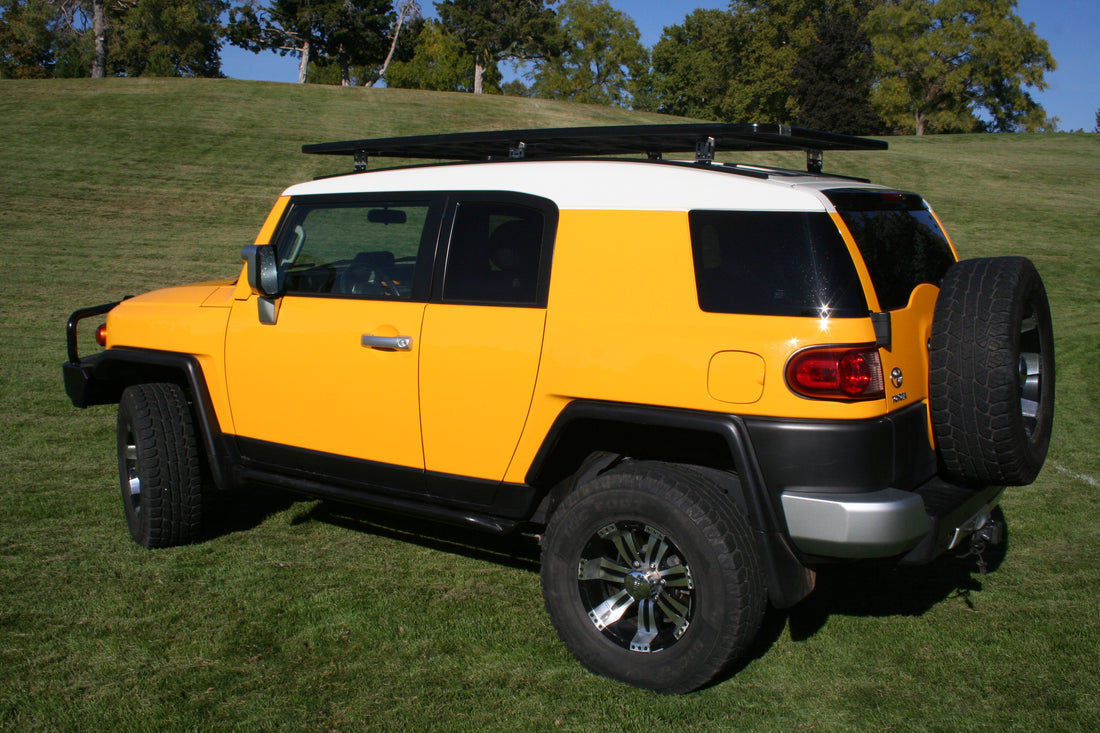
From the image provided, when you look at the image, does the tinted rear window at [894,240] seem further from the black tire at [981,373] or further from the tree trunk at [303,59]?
the tree trunk at [303,59]

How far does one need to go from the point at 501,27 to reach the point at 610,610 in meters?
73.3

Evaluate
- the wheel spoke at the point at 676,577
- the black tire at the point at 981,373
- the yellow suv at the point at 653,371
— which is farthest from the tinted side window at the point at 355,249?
the black tire at the point at 981,373

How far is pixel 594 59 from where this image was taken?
87000mm

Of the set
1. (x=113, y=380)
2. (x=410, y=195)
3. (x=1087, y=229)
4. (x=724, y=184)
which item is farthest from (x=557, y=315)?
(x=1087, y=229)

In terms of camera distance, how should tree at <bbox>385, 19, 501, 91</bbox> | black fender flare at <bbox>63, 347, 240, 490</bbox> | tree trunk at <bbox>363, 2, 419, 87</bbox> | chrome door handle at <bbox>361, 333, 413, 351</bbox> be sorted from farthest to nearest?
tree at <bbox>385, 19, 501, 91</bbox> < tree trunk at <bbox>363, 2, 419, 87</bbox> < black fender flare at <bbox>63, 347, 240, 490</bbox> < chrome door handle at <bbox>361, 333, 413, 351</bbox>

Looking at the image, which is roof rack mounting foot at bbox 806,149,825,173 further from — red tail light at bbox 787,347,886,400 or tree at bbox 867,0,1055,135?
tree at bbox 867,0,1055,135

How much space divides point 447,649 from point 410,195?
1.97m

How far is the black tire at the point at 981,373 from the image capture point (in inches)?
131

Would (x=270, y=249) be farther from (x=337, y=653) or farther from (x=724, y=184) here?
(x=724, y=184)

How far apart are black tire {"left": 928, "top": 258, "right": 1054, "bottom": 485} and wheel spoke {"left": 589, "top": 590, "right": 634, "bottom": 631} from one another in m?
1.29

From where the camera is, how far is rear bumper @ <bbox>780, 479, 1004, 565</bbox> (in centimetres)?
314

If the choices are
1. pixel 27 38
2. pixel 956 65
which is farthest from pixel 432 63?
pixel 956 65

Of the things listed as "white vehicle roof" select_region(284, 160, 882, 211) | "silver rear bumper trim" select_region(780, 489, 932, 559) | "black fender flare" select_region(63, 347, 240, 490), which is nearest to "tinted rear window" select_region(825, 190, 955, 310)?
"white vehicle roof" select_region(284, 160, 882, 211)

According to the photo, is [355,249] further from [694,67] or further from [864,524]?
[694,67]
